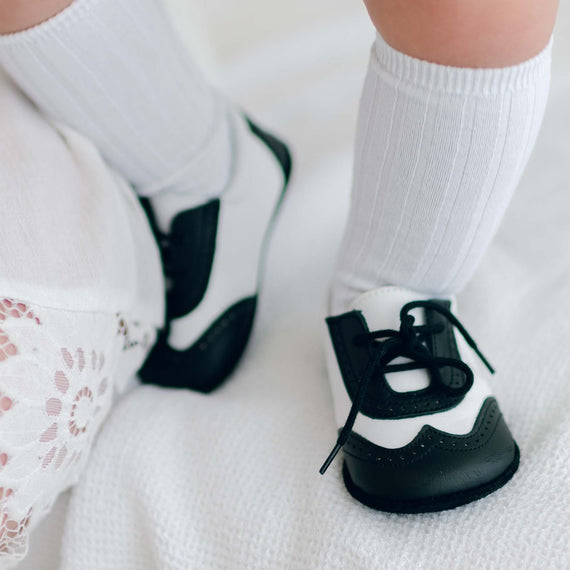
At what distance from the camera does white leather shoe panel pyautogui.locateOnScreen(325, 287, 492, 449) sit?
0.50 meters

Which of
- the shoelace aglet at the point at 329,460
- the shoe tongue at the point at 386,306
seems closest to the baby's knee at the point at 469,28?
the shoe tongue at the point at 386,306

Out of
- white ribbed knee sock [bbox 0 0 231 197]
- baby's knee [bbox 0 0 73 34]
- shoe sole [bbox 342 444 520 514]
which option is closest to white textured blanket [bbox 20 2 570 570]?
shoe sole [bbox 342 444 520 514]

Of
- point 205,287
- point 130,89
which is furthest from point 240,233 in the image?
point 130,89

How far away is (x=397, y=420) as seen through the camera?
0.51 metres

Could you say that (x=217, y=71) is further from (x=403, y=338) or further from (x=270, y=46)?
(x=403, y=338)

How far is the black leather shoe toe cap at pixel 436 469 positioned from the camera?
18.9 inches

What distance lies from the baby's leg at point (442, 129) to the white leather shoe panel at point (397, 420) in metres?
0.03

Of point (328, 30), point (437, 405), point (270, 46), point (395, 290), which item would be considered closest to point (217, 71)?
point (270, 46)

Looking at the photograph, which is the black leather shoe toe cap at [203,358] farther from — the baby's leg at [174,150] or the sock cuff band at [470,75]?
the sock cuff band at [470,75]

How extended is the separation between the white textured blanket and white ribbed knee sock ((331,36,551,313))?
0.13 m

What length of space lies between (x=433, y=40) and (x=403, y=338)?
240mm

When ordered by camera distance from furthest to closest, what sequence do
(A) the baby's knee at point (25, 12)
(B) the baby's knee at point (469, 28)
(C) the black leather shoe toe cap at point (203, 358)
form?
1. (C) the black leather shoe toe cap at point (203, 358)
2. (A) the baby's knee at point (25, 12)
3. (B) the baby's knee at point (469, 28)

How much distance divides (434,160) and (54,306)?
1.11ft

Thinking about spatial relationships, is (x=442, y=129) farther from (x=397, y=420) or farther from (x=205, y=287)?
(x=205, y=287)
